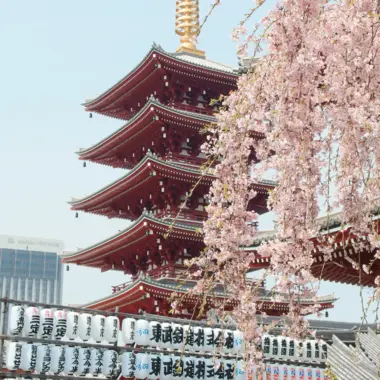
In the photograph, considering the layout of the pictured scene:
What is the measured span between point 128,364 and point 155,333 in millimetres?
905

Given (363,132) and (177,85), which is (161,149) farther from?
(363,132)

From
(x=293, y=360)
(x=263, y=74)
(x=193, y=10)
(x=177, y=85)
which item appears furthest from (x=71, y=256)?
(x=263, y=74)

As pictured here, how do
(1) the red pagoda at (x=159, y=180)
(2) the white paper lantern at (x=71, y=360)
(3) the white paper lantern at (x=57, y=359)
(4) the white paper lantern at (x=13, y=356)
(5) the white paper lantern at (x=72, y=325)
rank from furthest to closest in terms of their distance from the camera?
(1) the red pagoda at (x=159, y=180) < (5) the white paper lantern at (x=72, y=325) < (2) the white paper lantern at (x=71, y=360) < (3) the white paper lantern at (x=57, y=359) < (4) the white paper lantern at (x=13, y=356)

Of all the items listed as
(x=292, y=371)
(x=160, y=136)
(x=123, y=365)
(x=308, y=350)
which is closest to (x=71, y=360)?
(x=123, y=365)

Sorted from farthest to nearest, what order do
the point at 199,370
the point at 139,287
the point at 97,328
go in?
A: the point at 139,287
the point at 199,370
the point at 97,328

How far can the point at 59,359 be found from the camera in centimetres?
1388

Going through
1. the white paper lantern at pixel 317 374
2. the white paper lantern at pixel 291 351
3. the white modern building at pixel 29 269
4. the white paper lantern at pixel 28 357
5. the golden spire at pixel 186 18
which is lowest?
the white paper lantern at pixel 317 374

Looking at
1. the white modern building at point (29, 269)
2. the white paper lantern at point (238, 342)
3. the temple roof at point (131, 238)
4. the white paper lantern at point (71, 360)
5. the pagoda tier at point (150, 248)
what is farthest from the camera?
the white modern building at point (29, 269)

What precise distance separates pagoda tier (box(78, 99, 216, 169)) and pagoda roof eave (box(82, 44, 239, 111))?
1.96 meters

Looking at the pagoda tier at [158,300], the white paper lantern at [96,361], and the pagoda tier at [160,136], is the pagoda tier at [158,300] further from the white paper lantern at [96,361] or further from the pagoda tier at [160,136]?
the white paper lantern at [96,361]

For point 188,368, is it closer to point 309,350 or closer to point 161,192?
point 309,350

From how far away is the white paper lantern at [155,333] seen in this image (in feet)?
50.2

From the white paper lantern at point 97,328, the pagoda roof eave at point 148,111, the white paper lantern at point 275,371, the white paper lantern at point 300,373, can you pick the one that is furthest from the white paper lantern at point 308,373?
the pagoda roof eave at point 148,111

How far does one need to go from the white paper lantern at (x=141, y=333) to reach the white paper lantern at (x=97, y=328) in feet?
2.45
